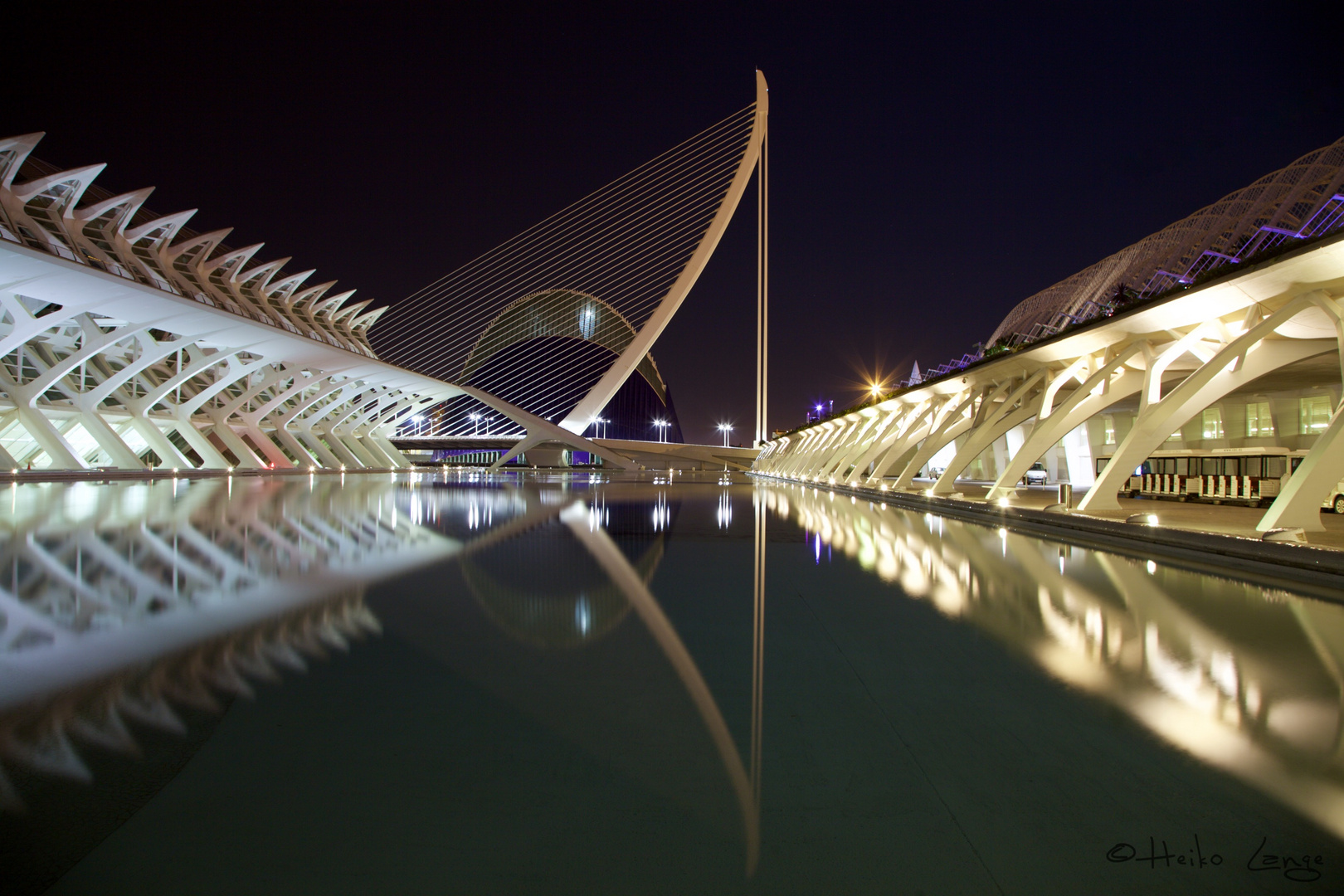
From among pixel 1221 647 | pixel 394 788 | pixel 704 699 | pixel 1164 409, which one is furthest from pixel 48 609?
pixel 1164 409

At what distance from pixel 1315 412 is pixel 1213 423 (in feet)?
8.19

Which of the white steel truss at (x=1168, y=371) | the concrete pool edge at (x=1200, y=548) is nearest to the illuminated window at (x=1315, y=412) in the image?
the white steel truss at (x=1168, y=371)

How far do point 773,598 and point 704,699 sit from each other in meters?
1.94

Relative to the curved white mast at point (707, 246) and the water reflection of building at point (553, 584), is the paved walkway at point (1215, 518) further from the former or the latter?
the curved white mast at point (707, 246)

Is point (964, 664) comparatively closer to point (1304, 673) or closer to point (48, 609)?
point (1304, 673)

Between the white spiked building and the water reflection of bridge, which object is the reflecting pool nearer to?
the water reflection of bridge

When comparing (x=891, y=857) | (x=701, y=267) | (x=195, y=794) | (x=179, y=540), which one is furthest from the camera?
(x=701, y=267)

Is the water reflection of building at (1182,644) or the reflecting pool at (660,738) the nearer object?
the reflecting pool at (660,738)

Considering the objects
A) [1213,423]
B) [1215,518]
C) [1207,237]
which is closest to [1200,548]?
[1215,518]

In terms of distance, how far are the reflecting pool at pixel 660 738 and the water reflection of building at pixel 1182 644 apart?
18mm

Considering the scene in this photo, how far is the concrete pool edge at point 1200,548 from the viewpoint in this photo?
5363 mm

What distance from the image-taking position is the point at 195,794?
1.77 metres

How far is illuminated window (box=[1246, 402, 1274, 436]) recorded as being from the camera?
16156 mm

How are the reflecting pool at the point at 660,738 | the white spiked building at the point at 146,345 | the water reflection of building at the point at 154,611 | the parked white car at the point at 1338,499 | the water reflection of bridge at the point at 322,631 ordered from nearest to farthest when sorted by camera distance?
the reflecting pool at the point at 660,738, the water reflection of bridge at the point at 322,631, the water reflection of building at the point at 154,611, the parked white car at the point at 1338,499, the white spiked building at the point at 146,345
